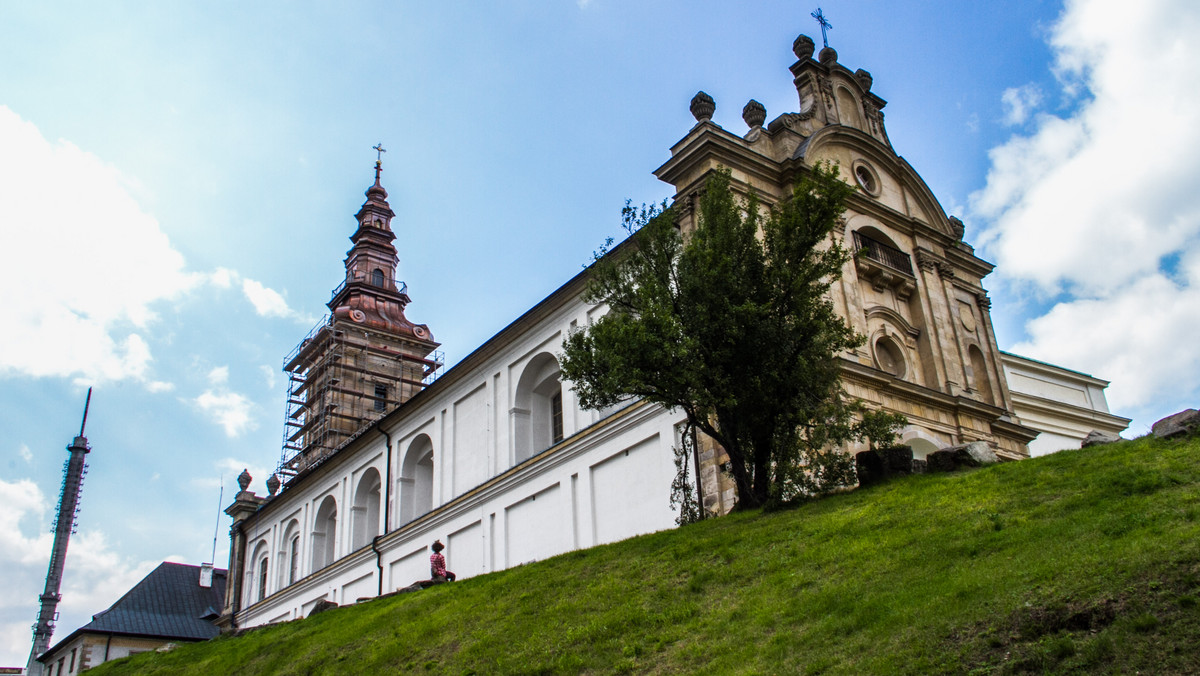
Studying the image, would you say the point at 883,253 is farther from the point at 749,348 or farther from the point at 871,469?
the point at 871,469

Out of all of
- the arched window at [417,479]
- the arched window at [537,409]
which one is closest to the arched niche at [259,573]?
the arched window at [417,479]

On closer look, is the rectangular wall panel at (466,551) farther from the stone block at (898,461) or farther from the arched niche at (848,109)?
the stone block at (898,461)

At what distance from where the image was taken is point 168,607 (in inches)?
2179

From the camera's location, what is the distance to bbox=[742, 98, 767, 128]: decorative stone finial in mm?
26323

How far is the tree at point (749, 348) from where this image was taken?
16.9 metres

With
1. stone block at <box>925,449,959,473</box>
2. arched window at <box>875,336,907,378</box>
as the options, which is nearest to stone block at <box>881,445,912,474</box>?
stone block at <box>925,449,959,473</box>

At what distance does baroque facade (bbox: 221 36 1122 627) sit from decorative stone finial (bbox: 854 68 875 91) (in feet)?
0.19

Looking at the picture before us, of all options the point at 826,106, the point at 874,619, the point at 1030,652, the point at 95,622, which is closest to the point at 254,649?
the point at 874,619

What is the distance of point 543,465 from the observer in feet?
92.5

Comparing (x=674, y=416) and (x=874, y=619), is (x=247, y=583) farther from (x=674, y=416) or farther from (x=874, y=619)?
(x=874, y=619)

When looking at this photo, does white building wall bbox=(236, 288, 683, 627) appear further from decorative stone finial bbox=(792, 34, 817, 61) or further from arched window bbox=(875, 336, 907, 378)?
decorative stone finial bbox=(792, 34, 817, 61)

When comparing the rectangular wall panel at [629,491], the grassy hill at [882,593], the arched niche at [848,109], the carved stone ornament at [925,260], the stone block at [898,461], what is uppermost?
the arched niche at [848,109]

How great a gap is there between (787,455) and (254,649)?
11.7 m

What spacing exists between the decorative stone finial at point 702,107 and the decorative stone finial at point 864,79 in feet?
23.5
